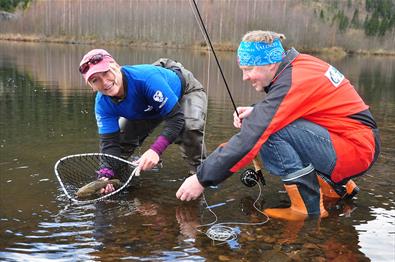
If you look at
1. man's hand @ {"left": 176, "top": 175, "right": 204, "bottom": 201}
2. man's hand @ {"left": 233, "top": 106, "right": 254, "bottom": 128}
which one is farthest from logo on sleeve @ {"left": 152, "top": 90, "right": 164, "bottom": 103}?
man's hand @ {"left": 176, "top": 175, "right": 204, "bottom": 201}

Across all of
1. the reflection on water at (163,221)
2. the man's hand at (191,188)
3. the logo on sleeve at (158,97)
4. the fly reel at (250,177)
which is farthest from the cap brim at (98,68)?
the fly reel at (250,177)

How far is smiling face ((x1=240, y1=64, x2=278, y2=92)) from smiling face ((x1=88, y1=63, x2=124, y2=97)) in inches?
46.2

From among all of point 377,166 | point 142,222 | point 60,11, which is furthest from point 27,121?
point 60,11

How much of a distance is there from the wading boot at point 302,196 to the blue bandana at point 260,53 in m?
0.87

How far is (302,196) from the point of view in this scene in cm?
345

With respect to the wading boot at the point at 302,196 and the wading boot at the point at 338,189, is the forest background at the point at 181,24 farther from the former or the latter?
the wading boot at the point at 302,196

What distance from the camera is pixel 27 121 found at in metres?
7.78

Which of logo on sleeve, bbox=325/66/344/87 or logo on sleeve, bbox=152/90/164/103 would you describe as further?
logo on sleeve, bbox=152/90/164/103

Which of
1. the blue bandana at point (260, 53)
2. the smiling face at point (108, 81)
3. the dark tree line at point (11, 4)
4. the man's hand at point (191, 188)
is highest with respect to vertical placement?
the dark tree line at point (11, 4)

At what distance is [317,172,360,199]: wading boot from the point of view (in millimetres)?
3959

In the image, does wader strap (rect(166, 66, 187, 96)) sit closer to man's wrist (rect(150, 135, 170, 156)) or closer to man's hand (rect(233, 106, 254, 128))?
man's wrist (rect(150, 135, 170, 156))

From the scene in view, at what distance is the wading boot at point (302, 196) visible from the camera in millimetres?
3369

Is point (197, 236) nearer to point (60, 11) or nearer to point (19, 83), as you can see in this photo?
point (19, 83)

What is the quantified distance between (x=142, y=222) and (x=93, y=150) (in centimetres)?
253
